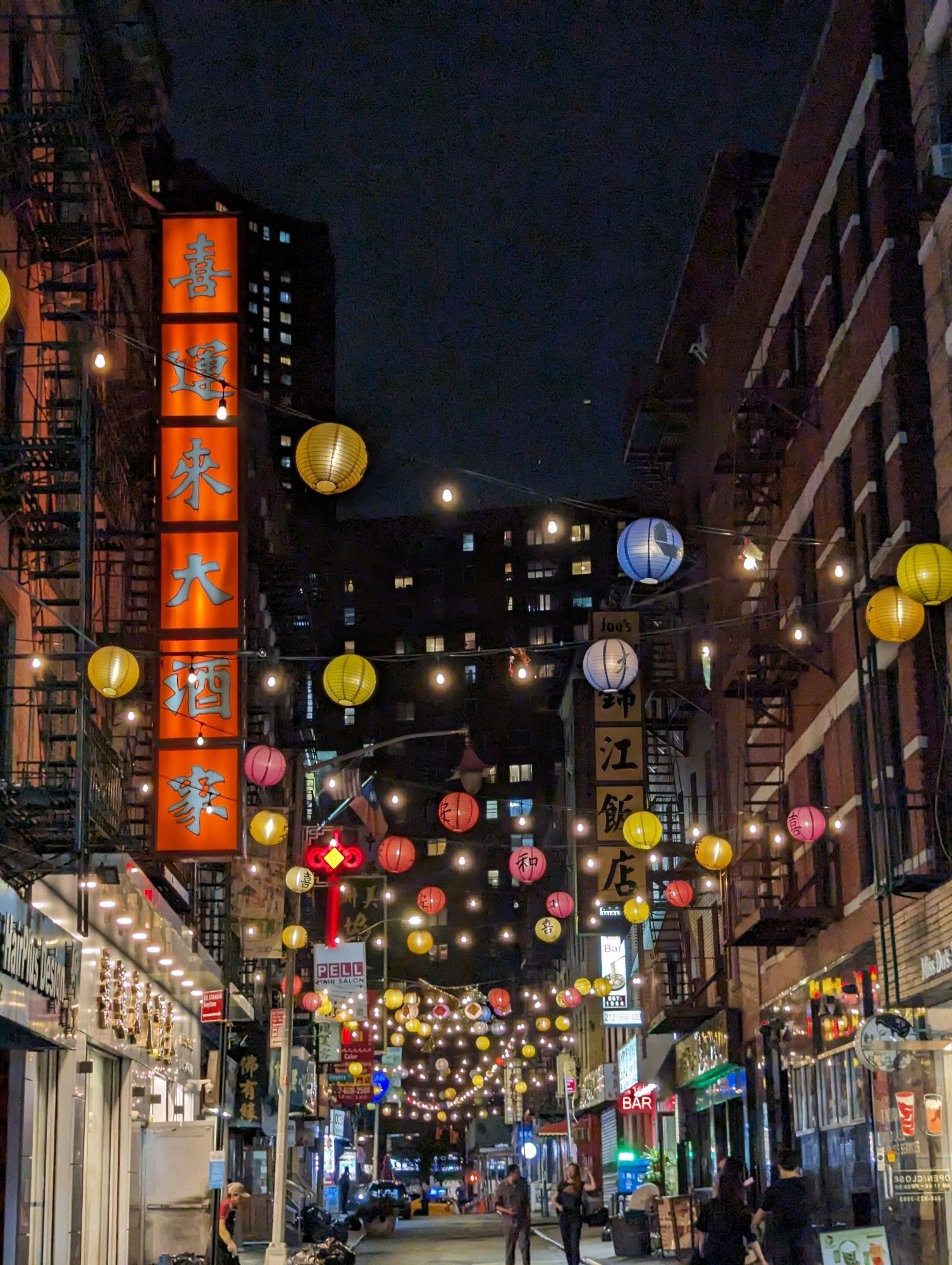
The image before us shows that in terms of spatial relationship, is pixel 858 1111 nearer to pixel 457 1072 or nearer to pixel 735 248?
pixel 735 248

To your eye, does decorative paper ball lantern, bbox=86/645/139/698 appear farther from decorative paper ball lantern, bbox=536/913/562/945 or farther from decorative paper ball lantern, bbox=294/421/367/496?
decorative paper ball lantern, bbox=536/913/562/945

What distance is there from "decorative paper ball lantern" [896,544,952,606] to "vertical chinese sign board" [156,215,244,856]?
8404 mm

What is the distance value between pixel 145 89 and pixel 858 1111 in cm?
1911

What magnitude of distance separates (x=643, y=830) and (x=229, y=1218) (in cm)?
976

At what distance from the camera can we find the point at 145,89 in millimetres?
25984

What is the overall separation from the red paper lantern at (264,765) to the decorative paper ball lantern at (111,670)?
8.66 metres

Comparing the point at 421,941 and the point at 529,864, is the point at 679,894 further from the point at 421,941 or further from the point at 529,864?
the point at 421,941

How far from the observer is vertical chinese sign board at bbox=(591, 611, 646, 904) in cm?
3712

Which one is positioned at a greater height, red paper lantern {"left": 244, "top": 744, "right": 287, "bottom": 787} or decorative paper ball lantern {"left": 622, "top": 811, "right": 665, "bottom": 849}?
red paper lantern {"left": 244, "top": 744, "right": 287, "bottom": 787}

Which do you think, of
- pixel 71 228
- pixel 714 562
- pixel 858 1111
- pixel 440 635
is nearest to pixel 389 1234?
pixel 714 562

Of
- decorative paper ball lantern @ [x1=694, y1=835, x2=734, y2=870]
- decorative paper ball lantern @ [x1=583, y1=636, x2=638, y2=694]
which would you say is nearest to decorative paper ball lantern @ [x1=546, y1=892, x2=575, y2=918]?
decorative paper ball lantern @ [x1=694, y1=835, x2=734, y2=870]

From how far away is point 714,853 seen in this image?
28.7 meters

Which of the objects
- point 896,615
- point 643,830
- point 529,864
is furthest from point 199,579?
point 529,864

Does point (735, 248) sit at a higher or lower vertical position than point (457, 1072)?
higher
